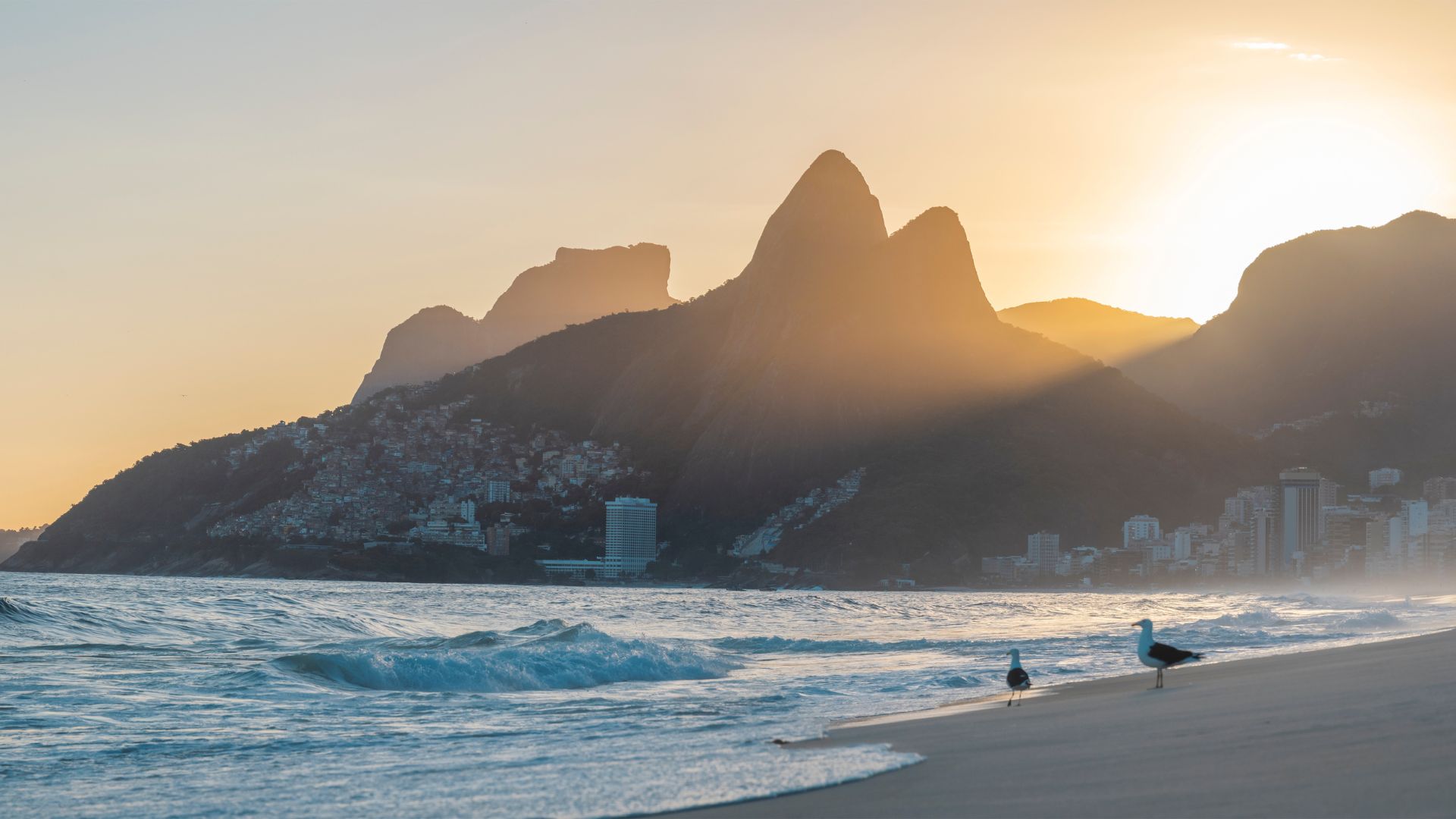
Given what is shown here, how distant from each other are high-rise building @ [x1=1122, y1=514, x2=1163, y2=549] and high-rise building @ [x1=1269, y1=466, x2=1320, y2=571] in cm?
1267

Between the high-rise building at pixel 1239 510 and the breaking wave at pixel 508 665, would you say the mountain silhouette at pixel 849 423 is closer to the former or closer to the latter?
the high-rise building at pixel 1239 510

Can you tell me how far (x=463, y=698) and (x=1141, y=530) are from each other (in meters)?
137

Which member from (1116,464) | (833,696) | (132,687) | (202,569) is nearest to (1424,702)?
(833,696)

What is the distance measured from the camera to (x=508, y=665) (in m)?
23.4

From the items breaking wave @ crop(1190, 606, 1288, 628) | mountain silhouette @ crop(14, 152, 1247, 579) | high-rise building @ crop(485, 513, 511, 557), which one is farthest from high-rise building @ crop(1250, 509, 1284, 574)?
breaking wave @ crop(1190, 606, 1288, 628)

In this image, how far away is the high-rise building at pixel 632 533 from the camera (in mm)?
159375

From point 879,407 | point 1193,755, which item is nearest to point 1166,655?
point 1193,755

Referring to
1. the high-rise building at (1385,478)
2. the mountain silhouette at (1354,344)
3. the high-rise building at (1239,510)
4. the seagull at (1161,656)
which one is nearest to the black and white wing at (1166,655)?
the seagull at (1161,656)

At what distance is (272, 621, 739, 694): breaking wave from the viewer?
2212cm

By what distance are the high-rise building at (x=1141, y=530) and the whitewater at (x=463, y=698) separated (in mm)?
107078

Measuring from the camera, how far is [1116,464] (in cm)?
15438

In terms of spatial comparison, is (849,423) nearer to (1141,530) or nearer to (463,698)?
(1141,530)

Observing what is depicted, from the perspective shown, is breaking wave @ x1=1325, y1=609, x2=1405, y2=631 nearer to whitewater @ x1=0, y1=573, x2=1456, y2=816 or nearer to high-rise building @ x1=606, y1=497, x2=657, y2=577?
whitewater @ x1=0, y1=573, x2=1456, y2=816

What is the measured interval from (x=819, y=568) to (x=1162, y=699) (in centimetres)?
13110
